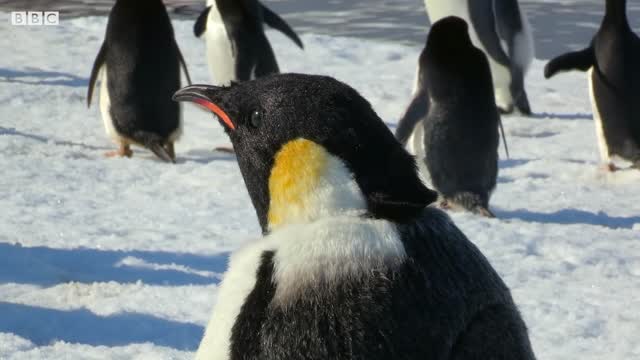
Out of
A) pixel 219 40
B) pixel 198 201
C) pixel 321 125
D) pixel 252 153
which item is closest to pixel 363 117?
pixel 321 125

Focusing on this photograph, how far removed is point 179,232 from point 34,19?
754 centimetres

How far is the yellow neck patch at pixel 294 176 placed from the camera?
1819 millimetres

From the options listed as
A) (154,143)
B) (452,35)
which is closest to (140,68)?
(154,143)

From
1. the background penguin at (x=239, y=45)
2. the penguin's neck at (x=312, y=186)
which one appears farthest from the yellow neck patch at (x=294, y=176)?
the background penguin at (x=239, y=45)

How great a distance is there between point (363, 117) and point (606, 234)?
3.25 meters

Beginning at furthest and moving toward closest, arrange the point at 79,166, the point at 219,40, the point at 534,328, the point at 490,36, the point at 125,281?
the point at 490,36
the point at 219,40
the point at 79,166
the point at 125,281
the point at 534,328

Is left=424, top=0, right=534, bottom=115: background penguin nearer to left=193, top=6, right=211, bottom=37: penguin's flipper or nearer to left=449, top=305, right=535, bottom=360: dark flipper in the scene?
left=193, top=6, right=211, bottom=37: penguin's flipper

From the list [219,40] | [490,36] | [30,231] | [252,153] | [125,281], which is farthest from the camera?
[490,36]

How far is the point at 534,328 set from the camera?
3.72m

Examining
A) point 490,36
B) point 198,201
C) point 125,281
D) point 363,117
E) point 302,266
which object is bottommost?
point 490,36

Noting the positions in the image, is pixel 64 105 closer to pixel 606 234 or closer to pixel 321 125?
pixel 606 234

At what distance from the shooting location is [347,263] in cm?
178

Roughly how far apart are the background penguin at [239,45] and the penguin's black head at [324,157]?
5.39 metres

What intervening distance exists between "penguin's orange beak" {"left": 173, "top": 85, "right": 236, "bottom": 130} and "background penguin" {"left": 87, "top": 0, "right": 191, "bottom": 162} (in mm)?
4439
